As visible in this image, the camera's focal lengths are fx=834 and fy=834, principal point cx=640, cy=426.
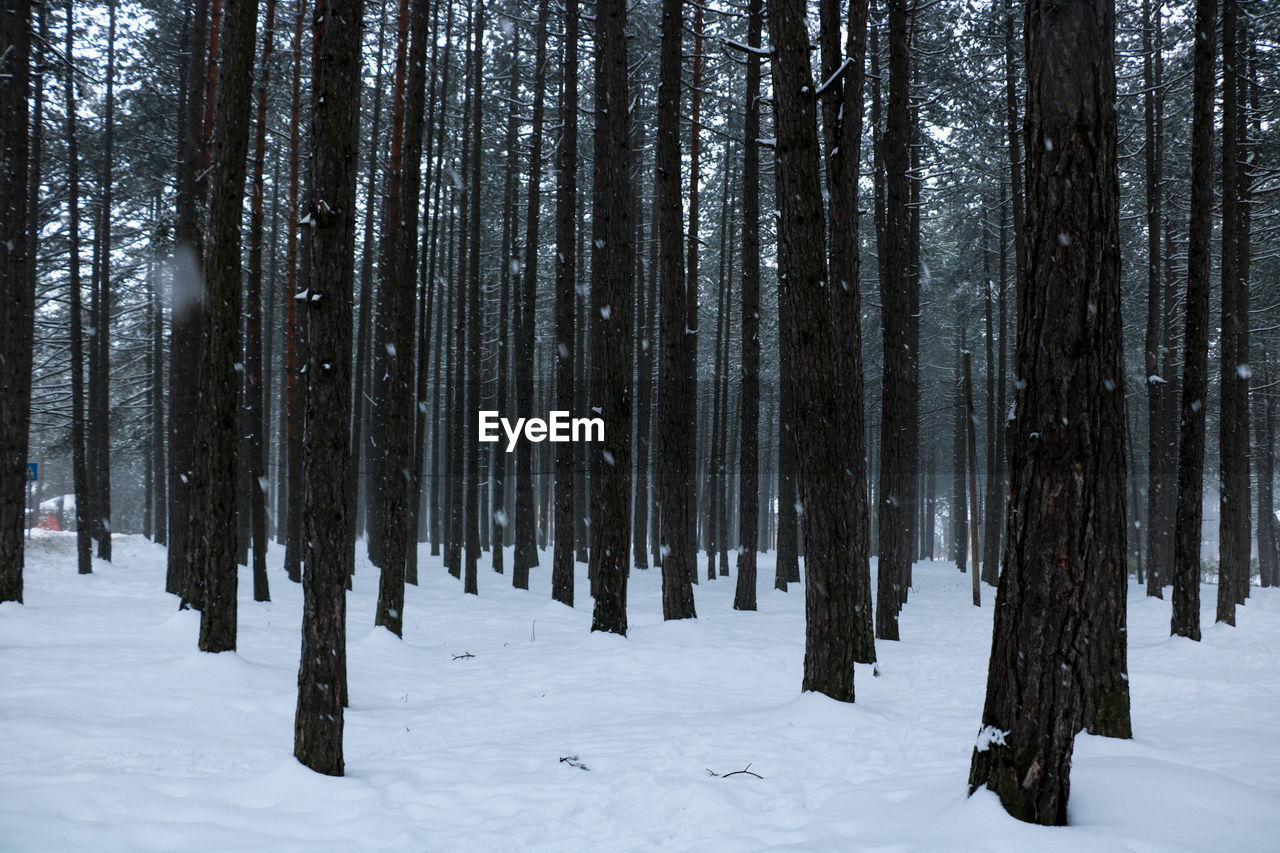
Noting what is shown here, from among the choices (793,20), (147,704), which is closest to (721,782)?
(147,704)

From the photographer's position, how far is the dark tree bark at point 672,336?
11.9 metres

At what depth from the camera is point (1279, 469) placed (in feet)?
121

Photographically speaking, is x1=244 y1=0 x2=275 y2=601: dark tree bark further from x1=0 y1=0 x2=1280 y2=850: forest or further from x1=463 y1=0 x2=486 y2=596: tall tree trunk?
x1=463 y1=0 x2=486 y2=596: tall tree trunk

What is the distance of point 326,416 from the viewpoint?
546 cm

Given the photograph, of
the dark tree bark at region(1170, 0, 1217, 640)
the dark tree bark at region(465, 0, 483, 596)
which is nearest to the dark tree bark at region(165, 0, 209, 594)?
the dark tree bark at region(465, 0, 483, 596)

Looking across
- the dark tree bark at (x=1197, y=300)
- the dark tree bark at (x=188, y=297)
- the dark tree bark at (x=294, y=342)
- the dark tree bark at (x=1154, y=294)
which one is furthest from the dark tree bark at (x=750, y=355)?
the dark tree bark at (x=188, y=297)

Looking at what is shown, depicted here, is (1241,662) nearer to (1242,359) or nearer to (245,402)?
(1242,359)

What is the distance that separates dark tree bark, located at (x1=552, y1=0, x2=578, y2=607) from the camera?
14.6m

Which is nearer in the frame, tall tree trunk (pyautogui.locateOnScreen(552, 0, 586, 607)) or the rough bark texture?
tall tree trunk (pyautogui.locateOnScreen(552, 0, 586, 607))

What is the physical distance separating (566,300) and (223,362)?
23.4ft

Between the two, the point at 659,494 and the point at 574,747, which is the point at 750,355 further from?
the point at 574,747

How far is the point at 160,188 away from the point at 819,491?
2137 cm

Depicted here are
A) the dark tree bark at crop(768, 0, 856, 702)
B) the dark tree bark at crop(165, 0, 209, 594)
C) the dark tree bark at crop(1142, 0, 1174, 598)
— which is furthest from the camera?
the dark tree bark at crop(1142, 0, 1174, 598)

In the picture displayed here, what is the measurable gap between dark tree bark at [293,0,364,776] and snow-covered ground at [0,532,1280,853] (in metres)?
0.43
